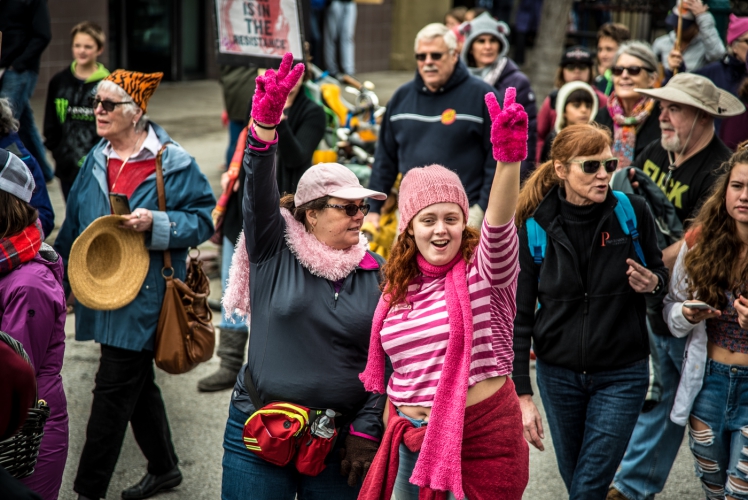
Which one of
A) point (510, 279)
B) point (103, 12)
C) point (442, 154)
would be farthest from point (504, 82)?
point (103, 12)

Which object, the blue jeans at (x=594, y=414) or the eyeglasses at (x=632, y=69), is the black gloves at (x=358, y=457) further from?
the eyeglasses at (x=632, y=69)

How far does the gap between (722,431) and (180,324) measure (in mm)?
2650

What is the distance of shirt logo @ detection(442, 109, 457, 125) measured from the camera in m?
5.88

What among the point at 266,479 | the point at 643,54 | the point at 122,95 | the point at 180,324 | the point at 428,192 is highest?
the point at 643,54

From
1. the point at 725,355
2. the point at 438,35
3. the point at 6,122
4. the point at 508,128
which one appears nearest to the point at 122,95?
the point at 6,122

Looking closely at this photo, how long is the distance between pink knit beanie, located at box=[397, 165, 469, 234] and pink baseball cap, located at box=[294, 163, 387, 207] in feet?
0.80

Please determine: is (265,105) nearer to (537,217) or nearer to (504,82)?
(537,217)

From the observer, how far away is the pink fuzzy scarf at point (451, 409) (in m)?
3.01

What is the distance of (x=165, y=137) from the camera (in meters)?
4.74

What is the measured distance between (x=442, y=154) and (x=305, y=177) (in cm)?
250

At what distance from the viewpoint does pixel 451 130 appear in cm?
587

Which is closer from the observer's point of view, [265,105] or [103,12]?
[265,105]

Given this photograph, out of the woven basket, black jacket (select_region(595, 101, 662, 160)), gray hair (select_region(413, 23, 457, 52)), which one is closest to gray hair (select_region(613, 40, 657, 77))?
black jacket (select_region(595, 101, 662, 160))

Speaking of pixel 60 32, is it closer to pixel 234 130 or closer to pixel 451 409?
pixel 234 130
